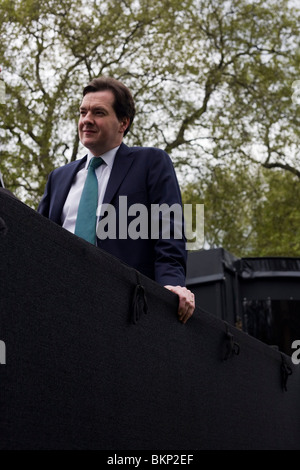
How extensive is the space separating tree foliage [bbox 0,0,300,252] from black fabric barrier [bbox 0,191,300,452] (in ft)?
35.1

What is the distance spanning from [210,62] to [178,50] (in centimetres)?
85

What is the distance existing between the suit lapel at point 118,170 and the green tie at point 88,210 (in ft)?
0.18

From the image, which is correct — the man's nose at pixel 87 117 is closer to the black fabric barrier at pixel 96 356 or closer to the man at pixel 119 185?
the man at pixel 119 185

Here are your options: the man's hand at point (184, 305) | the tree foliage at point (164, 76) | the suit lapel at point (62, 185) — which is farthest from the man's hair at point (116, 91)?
the tree foliage at point (164, 76)

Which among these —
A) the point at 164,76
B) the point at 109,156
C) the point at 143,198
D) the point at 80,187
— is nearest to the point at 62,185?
the point at 80,187

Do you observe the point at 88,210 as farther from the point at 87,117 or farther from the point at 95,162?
the point at 87,117

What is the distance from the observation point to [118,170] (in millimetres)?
2582

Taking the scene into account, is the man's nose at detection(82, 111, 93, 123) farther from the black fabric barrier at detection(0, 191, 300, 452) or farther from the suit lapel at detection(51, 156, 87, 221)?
the black fabric barrier at detection(0, 191, 300, 452)

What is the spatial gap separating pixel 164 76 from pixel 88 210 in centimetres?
1196

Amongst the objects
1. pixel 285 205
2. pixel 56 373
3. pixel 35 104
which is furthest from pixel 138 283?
pixel 285 205

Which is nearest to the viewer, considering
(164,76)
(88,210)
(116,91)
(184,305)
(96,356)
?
(96,356)

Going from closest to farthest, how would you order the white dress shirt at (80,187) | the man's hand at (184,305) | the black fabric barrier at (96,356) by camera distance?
the black fabric barrier at (96,356)
the man's hand at (184,305)
the white dress shirt at (80,187)

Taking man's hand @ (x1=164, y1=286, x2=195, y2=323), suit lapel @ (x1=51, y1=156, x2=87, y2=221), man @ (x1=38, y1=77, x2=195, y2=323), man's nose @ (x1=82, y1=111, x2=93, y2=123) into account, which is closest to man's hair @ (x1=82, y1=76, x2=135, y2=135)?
man @ (x1=38, y1=77, x2=195, y2=323)

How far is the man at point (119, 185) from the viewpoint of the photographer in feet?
7.98
